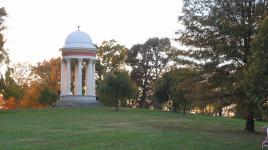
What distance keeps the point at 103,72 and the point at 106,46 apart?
14.5 ft

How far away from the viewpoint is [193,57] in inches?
1286

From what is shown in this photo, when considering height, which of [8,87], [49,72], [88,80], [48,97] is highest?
[49,72]

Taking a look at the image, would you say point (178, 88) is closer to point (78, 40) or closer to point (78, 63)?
point (78, 63)

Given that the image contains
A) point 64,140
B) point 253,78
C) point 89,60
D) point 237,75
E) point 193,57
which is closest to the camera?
point 253,78

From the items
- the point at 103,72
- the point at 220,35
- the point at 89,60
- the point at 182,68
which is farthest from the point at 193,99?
the point at 103,72

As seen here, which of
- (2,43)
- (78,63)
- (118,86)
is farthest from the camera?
(78,63)

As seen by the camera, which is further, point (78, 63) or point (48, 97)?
point (48, 97)

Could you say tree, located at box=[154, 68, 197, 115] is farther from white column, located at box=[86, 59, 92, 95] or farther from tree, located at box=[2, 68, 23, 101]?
tree, located at box=[2, 68, 23, 101]

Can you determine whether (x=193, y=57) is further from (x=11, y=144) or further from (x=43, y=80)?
(x=43, y=80)

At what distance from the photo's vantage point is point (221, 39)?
31.5 metres

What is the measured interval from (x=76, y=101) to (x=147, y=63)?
856 inches

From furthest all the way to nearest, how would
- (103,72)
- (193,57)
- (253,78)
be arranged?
(103,72) < (193,57) < (253,78)

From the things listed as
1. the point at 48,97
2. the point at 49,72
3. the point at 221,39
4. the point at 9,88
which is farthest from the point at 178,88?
the point at 49,72

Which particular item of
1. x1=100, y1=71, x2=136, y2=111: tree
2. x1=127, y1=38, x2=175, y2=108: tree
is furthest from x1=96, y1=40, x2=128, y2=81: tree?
x1=100, y1=71, x2=136, y2=111: tree
